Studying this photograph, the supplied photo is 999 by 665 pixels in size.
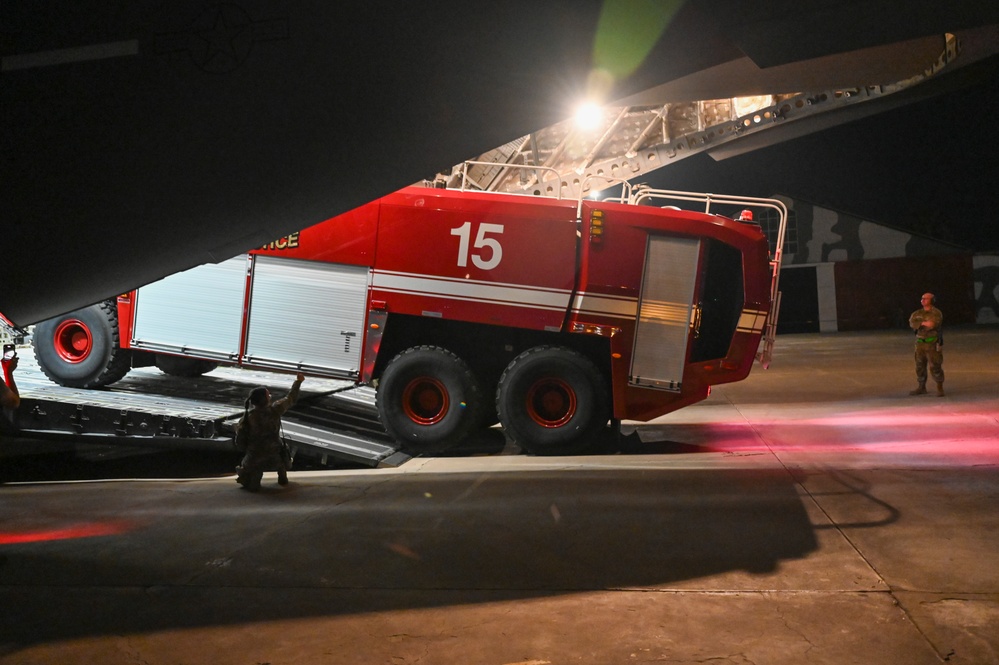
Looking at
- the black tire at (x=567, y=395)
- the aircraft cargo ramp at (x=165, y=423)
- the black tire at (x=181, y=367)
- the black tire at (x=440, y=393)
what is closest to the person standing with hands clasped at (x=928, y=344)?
the black tire at (x=567, y=395)

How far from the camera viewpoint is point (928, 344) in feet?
42.7

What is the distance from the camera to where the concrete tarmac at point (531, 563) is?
13.8ft

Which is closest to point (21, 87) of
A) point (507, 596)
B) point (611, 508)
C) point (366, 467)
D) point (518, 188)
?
point (507, 596)

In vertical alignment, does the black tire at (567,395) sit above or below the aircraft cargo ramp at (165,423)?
above

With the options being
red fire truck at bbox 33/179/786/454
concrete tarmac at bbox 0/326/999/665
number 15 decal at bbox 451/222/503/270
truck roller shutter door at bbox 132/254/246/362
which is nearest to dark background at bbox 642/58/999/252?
red fire truck at bbox 33/179/786/454

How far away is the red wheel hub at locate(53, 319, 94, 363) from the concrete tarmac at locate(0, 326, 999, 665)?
8.37 feet

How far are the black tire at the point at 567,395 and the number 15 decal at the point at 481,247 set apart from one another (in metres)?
1.17

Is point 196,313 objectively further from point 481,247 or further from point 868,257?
point 868,257

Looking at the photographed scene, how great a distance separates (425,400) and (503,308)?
1.50m

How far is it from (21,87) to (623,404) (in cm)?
719

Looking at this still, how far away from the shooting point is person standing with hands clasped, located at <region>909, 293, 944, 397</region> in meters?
12.9

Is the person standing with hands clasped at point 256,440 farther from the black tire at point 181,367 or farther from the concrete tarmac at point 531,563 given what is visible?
the black tire at point 181,367

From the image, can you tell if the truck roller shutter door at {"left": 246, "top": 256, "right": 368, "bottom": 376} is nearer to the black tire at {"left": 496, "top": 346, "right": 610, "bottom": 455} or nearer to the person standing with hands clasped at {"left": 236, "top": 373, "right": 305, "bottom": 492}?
the black tire at {"left": 496, "top": 346, "right": 610, "bottom": 455}

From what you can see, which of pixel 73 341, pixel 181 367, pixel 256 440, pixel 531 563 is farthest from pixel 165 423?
pixel 531 563
